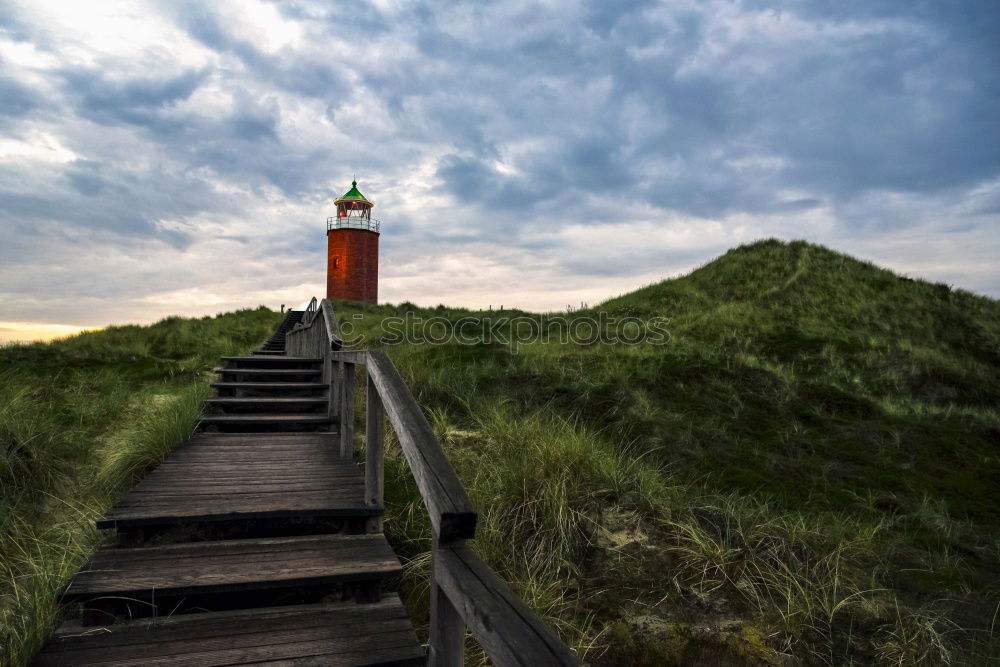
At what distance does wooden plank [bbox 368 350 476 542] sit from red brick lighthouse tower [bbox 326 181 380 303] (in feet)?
111

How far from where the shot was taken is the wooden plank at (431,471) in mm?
1951

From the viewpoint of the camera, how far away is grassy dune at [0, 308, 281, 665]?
3027 mm

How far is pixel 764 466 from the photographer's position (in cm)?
659

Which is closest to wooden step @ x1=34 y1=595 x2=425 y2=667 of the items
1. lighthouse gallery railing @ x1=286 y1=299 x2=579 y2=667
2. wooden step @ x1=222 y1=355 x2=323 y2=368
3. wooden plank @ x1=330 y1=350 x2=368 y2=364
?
lighthouse gallery railing @ x1=286 y1=299 x2=579 y2=667

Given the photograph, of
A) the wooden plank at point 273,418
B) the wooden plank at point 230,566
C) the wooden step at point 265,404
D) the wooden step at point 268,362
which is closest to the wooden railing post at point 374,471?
the wooden plank at point 230,566

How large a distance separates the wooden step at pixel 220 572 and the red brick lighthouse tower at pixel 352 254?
33528 millimetres

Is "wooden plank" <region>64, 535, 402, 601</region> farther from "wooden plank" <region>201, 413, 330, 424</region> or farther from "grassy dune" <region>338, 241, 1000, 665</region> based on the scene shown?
"wooden plank" <region>201, 413, 330, 424</region>

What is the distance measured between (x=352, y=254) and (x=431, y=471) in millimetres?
35238

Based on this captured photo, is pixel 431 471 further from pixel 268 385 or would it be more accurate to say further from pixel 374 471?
pixel 268 385

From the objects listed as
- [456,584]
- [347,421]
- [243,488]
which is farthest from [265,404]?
[456,584]

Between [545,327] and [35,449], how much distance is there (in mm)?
13439

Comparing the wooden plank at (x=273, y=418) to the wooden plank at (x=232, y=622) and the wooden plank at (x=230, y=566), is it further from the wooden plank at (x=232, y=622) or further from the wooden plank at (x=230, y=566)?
the wooden plank at (x=232, y=622)

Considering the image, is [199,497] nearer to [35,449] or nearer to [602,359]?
[35,449]

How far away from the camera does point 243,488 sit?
13.0ft
